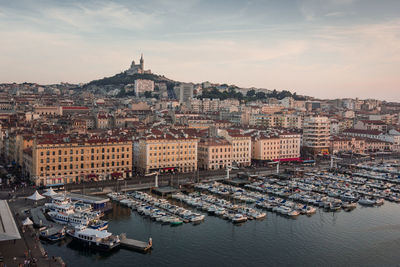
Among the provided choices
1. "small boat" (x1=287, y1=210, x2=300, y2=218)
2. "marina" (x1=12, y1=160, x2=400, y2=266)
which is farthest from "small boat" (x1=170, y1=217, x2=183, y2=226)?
"small boat" (x1=287, y1=210, x2=300, y2=218)

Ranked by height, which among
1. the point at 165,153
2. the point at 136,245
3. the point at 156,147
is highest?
the point at 156,147

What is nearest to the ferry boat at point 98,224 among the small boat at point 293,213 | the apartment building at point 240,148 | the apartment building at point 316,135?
the small boat at point 293,213

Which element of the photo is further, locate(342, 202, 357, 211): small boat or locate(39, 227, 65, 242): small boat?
locate(342, 202, 357, 211): small boat

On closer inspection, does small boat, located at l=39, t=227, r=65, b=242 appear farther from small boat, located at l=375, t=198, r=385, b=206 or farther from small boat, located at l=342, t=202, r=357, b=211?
small boat, located at l=375, t=198, r=385, b=206

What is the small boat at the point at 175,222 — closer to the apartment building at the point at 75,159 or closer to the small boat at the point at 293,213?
the small boat at the point at 293,213

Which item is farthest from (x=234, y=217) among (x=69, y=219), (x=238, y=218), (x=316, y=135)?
(x=316, y=135)

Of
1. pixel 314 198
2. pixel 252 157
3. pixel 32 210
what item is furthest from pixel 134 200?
pixel 252 157

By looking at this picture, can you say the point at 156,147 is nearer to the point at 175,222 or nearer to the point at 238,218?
the point at 175,222
